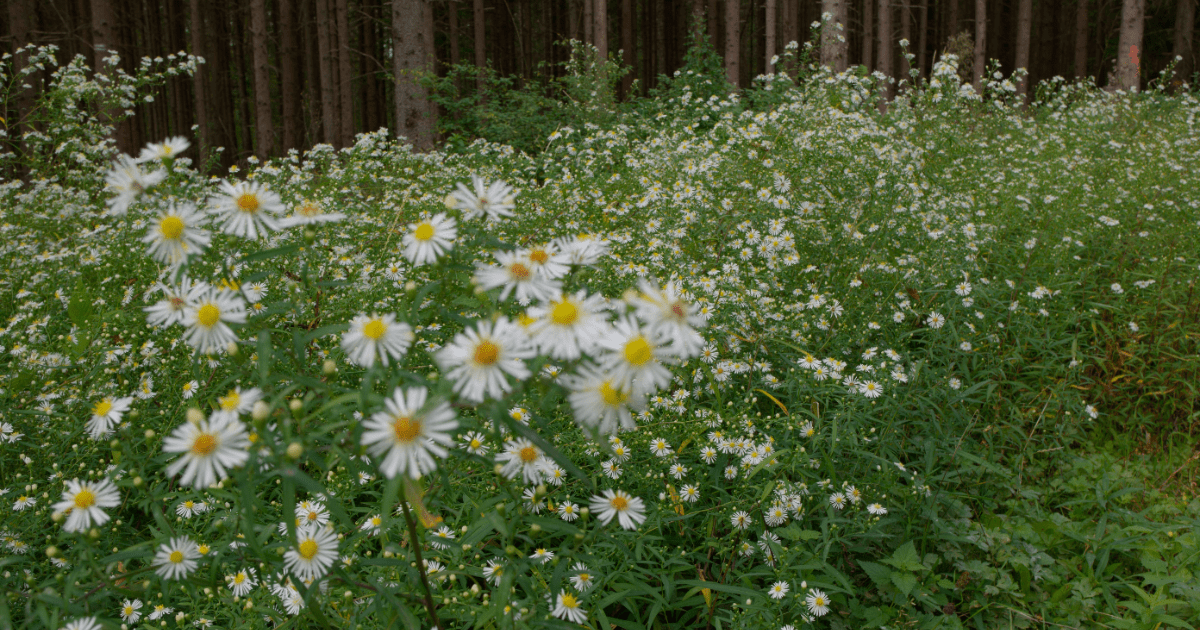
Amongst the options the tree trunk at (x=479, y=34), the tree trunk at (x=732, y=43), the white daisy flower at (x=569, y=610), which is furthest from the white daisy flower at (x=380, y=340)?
the tree trunk at (x=479, y=34)

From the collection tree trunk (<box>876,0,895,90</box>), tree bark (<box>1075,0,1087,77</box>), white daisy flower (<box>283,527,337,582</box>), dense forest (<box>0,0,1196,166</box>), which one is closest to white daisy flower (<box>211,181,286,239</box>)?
white daisy flower (<box>283,527,337,582</box>)

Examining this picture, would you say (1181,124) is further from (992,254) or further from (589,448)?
(589,448)

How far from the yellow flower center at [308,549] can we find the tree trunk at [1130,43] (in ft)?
41.7

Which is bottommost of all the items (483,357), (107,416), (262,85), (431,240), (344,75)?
(107,416)

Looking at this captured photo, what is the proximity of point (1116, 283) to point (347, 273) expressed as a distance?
4381 millimetres

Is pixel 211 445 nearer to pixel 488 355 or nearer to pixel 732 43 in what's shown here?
pixel 488 355

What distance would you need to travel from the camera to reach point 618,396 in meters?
1.03

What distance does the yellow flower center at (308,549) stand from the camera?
135cm

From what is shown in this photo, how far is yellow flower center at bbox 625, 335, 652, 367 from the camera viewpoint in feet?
3.33

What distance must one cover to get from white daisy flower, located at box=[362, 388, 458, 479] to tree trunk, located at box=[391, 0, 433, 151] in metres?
7.79

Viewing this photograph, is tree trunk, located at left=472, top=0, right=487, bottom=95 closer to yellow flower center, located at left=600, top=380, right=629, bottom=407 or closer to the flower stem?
the flower stem

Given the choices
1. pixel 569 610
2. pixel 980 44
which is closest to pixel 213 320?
pixel 569 610

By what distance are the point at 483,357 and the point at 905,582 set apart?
1934 mm

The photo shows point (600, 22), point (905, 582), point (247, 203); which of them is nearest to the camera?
point (247, 203)
